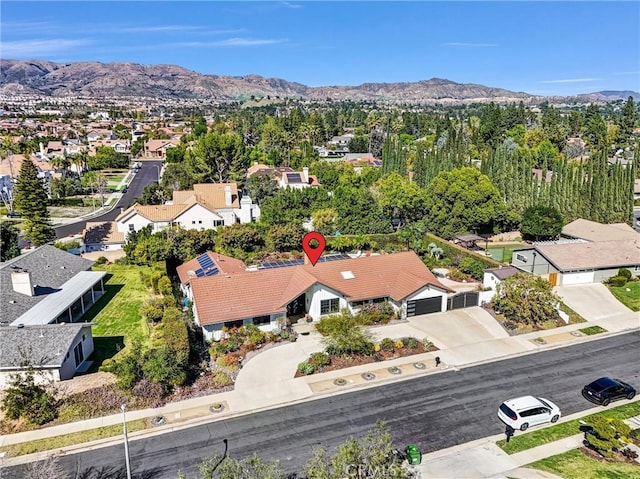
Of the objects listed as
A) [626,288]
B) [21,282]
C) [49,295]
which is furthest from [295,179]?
[626,288]

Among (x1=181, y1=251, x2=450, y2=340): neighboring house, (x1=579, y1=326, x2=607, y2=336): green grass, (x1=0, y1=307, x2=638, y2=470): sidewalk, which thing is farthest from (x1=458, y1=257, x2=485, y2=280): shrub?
(x1=579, y1=326, x2=607, y2=336): green grass

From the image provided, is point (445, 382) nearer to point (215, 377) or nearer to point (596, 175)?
point (215, 377)

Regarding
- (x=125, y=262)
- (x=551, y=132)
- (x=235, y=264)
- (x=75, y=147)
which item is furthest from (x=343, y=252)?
(x=75, y=147)

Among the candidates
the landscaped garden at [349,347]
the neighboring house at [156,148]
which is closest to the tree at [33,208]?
the landscaped garden at [349,347]

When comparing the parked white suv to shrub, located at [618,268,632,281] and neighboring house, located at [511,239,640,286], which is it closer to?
neighboring house, located at [511,239,640,286]

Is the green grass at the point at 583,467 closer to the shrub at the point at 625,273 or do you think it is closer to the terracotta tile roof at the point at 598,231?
the shrub at the point at 625,273

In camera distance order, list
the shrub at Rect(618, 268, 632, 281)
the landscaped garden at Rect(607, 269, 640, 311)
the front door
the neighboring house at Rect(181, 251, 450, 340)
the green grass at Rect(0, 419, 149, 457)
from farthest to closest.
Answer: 1. the shrub at Rect(618, 268, 632, 281)
2. the landscaped garden at Rect(607, 269, 640, 311)
3. the neighboring house at Rect(181, 251, 450, 340)
4. the front door
5. the green grass at Rect(0, 419, 149, 457)
